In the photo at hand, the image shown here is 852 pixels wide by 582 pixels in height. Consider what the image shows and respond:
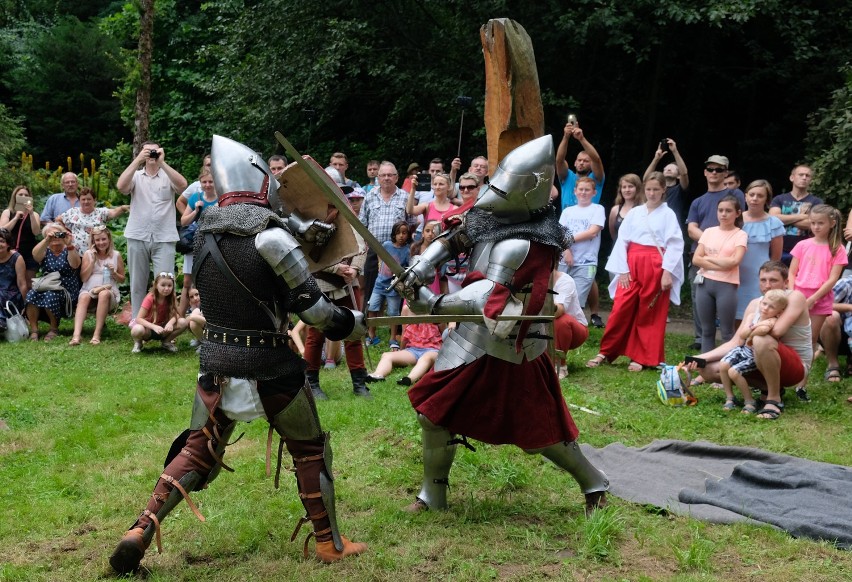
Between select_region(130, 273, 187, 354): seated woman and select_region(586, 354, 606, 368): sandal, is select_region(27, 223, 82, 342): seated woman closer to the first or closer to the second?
select_region(130, 273, 187, 354): seated woman

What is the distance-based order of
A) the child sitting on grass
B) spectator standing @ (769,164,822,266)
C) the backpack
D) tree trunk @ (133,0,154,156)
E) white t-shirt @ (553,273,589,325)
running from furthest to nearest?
tree trunk @ (133,0,154,156)
spectator standing @ (769,164,822,266)
white t-shirt @ (553,273,589,325)
the backpack
the child sitting on grass

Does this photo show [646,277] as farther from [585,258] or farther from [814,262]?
[814,262]

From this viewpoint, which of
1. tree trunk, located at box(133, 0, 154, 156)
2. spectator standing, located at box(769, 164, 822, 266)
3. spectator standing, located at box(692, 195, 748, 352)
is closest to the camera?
spectator standing, located at box(692, 195, 748, 352)

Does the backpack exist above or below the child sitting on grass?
below

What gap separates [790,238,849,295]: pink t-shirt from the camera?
697cm

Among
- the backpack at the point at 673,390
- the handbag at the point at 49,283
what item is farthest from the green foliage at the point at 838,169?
the handbag at the point at 49,283

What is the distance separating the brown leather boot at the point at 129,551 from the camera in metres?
3.45

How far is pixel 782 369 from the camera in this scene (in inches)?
240

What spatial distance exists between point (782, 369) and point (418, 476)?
2849 millimetres

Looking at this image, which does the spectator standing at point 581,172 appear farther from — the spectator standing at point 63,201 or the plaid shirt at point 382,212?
the spectator standing at point 63,201

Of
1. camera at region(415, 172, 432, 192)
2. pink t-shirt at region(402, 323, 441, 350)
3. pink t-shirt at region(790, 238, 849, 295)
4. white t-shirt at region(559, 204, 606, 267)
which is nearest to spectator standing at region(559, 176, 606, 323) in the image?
white t-shirt at region(559, 204, 606, 267)

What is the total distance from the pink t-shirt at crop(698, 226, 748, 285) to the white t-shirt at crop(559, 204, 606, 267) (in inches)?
43.7

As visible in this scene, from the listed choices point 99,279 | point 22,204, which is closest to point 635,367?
point 99,279

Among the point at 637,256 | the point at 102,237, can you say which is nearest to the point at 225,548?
the point at 637,256
